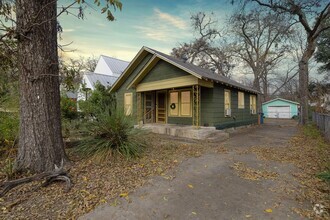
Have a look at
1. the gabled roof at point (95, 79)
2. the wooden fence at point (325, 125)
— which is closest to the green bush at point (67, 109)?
the gabled roof at point (95, 79)

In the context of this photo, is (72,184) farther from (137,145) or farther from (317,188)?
(317,188)

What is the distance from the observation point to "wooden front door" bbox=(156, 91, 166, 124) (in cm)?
1179

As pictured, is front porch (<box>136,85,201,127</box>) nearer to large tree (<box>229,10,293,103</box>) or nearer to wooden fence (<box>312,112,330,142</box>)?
wooden fence (<box>312,112,330,142</box>)

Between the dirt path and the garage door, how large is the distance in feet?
89.2

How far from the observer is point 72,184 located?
3.05m

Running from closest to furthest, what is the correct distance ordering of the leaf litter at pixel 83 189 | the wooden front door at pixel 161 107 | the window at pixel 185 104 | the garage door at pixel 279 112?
the leaf litter at pixel 83 189
the window at pixel 185 104
the wooden front door at pixel 161 107
the garage door at pixel 279 112

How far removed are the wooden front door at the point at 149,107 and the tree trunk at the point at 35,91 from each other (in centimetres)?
846

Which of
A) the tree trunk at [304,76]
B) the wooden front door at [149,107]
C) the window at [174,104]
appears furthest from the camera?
the tree trunk at [304,76]

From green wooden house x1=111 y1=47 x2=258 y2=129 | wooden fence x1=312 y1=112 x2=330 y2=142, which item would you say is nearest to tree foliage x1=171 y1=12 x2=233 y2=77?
green wooden house x1=111 y1=47 x2=258 y2=129

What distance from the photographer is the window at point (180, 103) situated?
1025 centimetres

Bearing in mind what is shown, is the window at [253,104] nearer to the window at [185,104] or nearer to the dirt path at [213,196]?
the window at [185,104]

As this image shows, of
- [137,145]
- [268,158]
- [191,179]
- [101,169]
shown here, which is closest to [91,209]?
[101,169]

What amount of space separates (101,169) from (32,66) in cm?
243

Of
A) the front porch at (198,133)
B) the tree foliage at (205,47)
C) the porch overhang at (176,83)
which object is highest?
the tree foliage at (205,47)
